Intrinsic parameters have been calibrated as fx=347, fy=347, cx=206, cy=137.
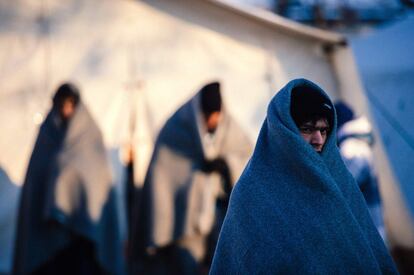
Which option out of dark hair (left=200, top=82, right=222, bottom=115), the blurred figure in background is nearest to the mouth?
the blurred figure in background

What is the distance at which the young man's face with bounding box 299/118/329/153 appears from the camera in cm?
131

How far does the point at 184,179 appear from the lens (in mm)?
2494

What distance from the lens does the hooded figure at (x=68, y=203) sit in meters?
2.40

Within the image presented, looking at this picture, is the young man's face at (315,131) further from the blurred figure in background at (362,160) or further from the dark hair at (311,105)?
the blurred figure in background at (362,160)

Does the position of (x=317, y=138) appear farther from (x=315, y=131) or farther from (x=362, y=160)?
(x=362, y=160)

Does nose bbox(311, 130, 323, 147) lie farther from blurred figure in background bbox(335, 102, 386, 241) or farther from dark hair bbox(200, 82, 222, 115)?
dark hair bbox(200, 82, 222, 115)

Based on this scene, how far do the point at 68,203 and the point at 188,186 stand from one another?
0.85 metres

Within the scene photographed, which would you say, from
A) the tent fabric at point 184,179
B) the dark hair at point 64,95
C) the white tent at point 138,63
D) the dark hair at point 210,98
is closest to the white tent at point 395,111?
the white tent at point 138,63

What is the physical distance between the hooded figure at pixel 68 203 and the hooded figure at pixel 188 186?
0.97ft

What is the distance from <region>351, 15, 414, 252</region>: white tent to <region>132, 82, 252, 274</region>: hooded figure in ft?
6.18

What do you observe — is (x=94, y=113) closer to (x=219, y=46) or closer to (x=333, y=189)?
(x=219, y=46)

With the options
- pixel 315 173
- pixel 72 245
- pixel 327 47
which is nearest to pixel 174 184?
pixel 72 245

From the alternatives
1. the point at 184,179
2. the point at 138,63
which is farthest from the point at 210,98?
the point at 138,63

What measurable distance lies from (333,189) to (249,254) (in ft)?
1.11
